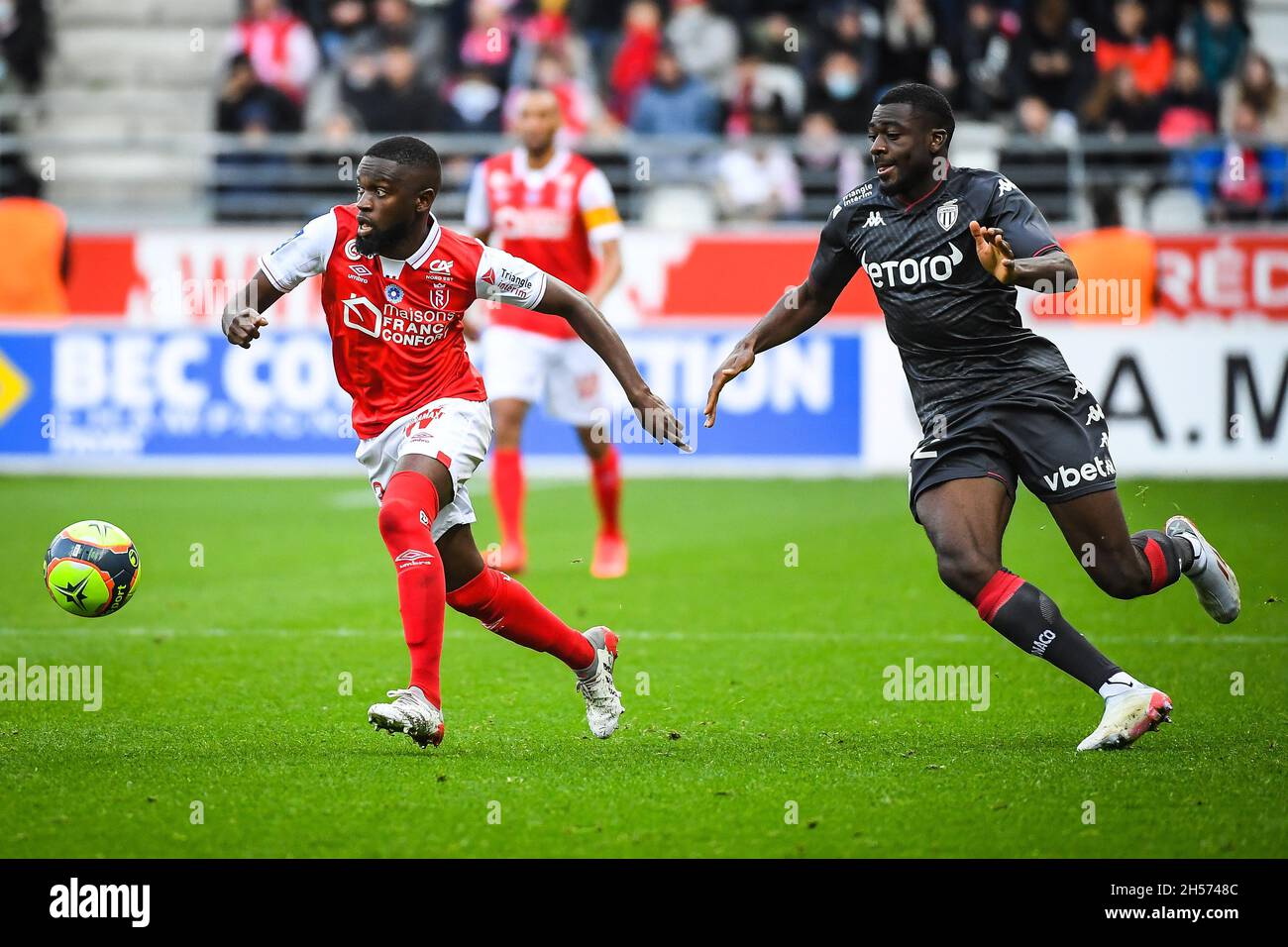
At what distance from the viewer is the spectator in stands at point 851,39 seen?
61.1 ft

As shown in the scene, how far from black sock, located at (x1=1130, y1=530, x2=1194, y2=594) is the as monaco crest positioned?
51.2 inches

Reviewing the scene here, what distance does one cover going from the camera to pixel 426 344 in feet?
20.9

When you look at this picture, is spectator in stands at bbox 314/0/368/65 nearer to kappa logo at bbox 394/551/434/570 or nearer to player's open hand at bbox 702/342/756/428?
player's open hand at bbox 702/342/756/428

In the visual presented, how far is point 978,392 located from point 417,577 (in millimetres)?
2025

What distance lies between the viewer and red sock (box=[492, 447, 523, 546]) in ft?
34.8

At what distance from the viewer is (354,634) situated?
8734 millimetres

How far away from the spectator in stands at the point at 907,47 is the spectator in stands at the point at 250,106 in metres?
5.90

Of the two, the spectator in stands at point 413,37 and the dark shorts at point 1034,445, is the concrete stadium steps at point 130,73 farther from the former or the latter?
the dark shorts at point 1034,445

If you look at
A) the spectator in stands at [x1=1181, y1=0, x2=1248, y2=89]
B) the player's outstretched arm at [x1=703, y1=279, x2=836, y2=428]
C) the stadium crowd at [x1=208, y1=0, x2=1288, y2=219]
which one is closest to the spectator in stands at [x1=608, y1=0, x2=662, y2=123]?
the stadium crowd at [x1=208, y1=0, x2=1288, y2=219]

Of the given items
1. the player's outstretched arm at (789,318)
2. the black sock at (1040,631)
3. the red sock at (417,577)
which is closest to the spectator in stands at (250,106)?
the player's outstretched arm at (789,318)

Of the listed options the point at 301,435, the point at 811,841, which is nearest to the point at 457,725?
the point at 811,841

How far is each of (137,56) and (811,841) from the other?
19.1 m

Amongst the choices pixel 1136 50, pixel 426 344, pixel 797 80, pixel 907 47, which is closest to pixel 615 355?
pixel 426 344

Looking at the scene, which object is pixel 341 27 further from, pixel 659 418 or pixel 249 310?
pixel 659 418
